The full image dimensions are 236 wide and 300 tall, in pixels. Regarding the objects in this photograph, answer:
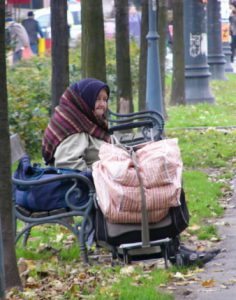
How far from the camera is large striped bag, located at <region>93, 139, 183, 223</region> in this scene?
705cm

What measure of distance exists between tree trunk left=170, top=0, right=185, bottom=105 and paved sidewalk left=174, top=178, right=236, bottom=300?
11922 mm

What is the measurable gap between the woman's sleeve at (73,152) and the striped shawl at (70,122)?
4 centimetres

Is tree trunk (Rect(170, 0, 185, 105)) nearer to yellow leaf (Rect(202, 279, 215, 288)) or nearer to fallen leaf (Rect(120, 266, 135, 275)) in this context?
fallen leaf (Rect(120, 266, 135, 275))

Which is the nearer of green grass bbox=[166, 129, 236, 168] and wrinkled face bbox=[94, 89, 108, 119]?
wrinkled face bbox=[94, 89, 108, 119]

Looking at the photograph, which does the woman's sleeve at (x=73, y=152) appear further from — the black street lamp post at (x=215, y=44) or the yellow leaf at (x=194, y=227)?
the black street lamp post at (x=215, y=44)

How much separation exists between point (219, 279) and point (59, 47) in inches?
128

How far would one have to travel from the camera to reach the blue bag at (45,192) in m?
7.75

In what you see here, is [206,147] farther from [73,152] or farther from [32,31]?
[32,31]

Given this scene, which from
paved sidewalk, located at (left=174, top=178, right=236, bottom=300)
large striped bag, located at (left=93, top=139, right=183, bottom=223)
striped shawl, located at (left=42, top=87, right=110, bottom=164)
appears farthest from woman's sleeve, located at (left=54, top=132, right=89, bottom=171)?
paved sidewalk, located at (left=174, top=178, right=236, bottom=300)

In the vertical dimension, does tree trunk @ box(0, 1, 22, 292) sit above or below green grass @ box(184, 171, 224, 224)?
above

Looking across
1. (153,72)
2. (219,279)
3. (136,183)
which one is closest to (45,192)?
(136,183)

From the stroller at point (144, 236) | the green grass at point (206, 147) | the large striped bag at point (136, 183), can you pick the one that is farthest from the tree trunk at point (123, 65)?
the large striped bag at point (136, 183)

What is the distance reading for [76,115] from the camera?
8.12m

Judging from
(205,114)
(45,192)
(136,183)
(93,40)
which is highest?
(93,40)
